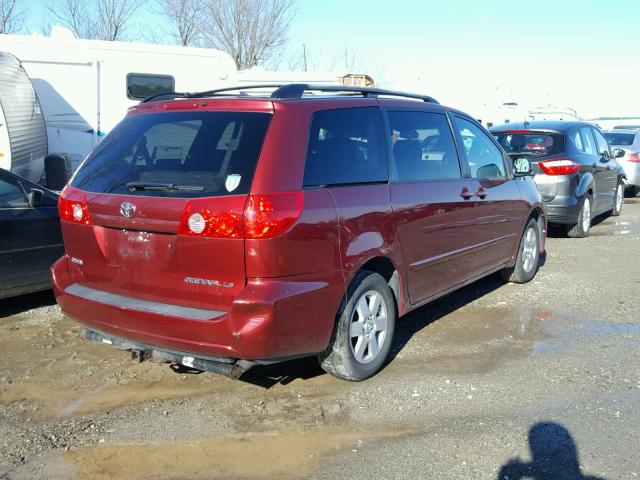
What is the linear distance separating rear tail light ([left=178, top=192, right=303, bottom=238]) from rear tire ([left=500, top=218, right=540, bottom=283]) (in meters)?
4.00

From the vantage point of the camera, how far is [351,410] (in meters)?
4.02

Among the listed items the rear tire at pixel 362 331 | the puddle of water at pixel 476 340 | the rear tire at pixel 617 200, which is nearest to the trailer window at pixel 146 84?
the puddle of water at pixel 476 340

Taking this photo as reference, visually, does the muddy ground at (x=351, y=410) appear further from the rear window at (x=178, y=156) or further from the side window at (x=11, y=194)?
the rear window at (x=178, y=156)

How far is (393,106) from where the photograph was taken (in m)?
4.80

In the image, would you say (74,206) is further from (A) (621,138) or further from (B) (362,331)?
(A) (621,138)

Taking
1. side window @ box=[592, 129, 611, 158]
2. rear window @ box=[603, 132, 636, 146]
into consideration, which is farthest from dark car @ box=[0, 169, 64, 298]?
rear window @ box=[603, 132, 636, 146]

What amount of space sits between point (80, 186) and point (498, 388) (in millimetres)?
2985

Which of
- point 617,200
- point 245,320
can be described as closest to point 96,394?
point 245,320

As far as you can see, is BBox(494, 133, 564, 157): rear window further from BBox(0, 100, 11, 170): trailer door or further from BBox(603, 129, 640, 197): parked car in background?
BBox(0, 100, 11, 170): trailer door

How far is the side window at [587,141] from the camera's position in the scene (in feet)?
32.2

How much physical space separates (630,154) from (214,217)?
14305mm

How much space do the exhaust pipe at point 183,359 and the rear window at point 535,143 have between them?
662 cm

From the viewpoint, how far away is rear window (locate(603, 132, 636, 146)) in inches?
643

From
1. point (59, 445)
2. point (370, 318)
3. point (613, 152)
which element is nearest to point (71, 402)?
point (59, 445)
